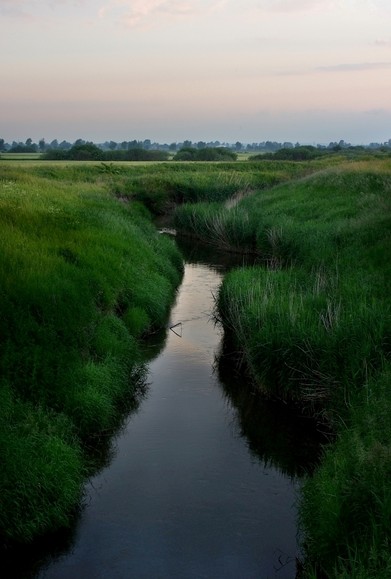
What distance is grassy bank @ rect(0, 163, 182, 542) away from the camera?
27.1ft

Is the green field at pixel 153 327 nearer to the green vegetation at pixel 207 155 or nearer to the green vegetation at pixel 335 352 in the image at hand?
the green vegetation at pixel 335 352

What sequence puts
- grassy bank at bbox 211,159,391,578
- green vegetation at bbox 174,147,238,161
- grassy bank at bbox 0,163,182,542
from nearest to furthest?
grassy bank at bbox 211,159,391,578, grassy bank at bbox 0,163,182,542, green vegetation at bbox 174,147,238,161

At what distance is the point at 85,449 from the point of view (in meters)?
10.1

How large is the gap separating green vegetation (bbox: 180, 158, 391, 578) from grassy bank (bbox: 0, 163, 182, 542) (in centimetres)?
256

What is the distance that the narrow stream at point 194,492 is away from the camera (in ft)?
25.0

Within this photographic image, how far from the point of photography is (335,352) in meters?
10.9

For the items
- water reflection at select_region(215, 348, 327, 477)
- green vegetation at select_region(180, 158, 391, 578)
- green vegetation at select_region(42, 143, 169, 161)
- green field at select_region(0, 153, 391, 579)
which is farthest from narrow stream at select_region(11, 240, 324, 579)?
green vegetation at select_region(42, 143, 169, 161)

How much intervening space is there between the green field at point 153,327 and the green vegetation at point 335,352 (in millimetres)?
26

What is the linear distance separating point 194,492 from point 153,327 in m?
7.81

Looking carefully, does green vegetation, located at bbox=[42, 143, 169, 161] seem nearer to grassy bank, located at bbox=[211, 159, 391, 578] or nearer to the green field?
the green field

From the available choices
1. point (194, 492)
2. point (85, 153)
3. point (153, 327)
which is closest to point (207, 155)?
point (85, 153)

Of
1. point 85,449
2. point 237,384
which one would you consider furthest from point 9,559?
point 237,384

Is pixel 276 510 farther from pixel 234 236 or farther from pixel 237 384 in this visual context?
pixel 234 236

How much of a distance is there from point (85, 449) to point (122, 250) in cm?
928
